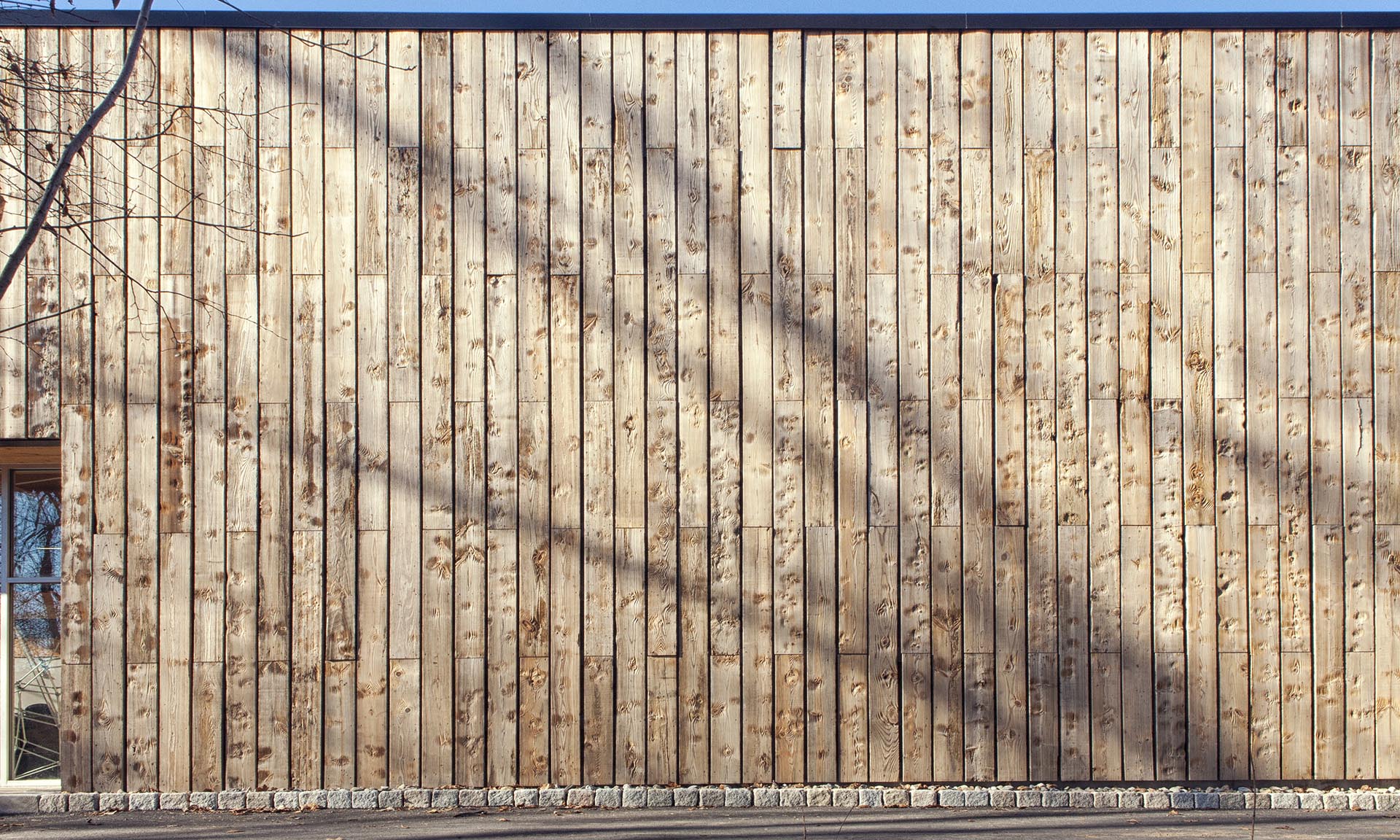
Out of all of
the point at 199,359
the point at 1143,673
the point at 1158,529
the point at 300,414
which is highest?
the point at 199,359

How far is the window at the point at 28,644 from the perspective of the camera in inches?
212

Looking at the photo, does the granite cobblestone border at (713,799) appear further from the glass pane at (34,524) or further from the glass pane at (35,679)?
the glass pane at (34,524)

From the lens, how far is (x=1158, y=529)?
5152mm

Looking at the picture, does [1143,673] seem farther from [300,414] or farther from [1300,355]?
[300,414]

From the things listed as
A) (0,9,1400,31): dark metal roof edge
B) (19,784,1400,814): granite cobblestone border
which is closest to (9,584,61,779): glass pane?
(19,784,1400,814): granite cobblestone border

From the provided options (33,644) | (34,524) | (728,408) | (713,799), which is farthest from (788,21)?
(33,644)

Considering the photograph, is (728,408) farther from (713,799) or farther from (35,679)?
(35,679)

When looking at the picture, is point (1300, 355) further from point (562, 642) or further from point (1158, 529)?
point (562, 642)

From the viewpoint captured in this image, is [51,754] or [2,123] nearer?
[2,123]

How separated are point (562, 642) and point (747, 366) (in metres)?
1.79

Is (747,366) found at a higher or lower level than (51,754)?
higher

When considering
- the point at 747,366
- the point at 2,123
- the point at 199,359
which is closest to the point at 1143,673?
the point at 747,366

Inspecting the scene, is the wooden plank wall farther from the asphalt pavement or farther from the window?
the window

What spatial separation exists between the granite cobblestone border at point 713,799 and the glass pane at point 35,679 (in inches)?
16.0
